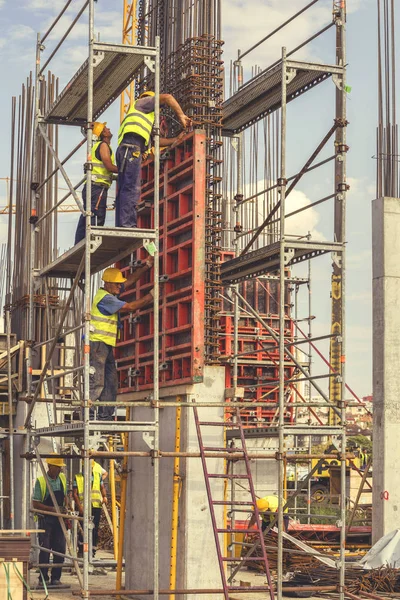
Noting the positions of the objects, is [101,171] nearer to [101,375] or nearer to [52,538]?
[101,375]

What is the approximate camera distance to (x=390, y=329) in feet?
64.8

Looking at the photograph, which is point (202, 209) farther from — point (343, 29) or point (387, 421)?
point (387, 421)

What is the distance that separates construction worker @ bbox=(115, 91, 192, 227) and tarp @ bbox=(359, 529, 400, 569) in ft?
23.0

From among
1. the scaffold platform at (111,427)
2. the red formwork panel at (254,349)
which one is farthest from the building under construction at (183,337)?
the red formwork panel at (254,349)

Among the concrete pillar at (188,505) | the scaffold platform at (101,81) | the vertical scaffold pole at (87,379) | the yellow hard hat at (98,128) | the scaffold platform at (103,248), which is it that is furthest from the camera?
the yellow hard hat at (98,128)

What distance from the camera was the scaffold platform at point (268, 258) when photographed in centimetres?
1338

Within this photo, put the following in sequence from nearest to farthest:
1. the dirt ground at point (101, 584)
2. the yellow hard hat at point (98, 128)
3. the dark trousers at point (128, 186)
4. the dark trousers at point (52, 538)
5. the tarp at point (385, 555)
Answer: the dark trousers at point (128, 186) → the yellow hard hat at point (98, 128) → the dirt ground at point (101, 584) → the dark trousers at point (52, 538) → the tarp at point (385, 555)

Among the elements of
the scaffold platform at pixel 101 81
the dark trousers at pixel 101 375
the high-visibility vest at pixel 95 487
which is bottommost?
the high-visibility vest at pixel 95 487

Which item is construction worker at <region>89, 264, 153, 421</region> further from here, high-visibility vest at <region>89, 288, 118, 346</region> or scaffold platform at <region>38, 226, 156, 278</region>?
scaffold platform at <region>38, 226, 156, 278</region>

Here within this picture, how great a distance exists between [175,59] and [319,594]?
8388 mm

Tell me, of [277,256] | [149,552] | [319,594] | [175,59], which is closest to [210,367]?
[277,256]

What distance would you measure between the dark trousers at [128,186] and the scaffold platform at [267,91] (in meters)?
2.19

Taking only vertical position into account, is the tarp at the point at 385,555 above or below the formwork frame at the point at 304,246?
below

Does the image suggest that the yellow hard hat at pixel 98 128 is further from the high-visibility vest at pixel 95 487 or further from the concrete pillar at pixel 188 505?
the high-visibility vest at pixel 95 487
